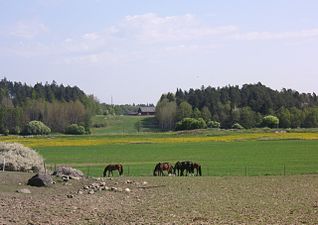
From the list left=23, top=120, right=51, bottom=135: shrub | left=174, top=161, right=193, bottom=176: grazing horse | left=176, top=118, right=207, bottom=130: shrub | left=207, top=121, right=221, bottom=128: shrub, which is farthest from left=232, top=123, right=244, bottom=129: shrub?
left=174, top=161, right=193, bottom=176: grazing horse

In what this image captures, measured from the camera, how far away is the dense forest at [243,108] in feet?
487

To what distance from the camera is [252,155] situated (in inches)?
2441

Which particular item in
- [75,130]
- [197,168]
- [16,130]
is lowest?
[197,168]

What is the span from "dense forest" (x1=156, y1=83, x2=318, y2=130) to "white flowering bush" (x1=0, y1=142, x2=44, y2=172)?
109 metres

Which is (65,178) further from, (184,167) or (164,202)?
(184,167)

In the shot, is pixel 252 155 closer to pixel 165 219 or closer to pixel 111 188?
pixel 111 188

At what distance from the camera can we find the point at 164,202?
25.3 metres

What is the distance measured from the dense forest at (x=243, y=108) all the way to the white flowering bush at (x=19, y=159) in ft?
358

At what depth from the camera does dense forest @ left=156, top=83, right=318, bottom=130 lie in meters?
148

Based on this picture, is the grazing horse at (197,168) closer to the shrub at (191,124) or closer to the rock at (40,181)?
the rock at (40,181)

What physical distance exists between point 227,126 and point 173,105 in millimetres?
25452

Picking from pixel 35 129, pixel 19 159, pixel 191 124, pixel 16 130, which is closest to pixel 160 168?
pixel 19 159

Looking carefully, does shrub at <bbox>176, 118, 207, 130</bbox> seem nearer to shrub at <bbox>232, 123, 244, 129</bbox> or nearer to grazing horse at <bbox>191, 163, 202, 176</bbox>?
shrub at <bbox>232, 123, 244, 129</bbox>

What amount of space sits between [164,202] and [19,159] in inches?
572
